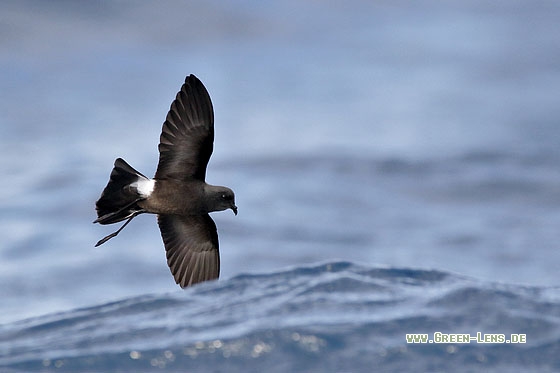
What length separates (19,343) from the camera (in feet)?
37.5

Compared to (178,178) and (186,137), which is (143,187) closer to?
(178,178)

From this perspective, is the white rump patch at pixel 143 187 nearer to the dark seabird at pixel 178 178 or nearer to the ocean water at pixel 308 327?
the dark seabird at pixel 178 178

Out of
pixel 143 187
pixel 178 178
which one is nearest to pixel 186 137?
pixel 178 178

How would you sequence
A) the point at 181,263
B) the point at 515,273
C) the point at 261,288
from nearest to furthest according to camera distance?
the point at 181,263, the point at 261,288, the point at 515,273

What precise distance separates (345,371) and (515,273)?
35.7 feet

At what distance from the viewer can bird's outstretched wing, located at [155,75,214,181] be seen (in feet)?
31.2

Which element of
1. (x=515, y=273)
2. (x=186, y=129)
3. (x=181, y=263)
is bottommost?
(x=515, y=273)

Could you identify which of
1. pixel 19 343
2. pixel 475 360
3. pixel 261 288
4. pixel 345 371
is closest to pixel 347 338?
pixel 345 371

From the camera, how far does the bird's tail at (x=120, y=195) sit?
30.8 ft

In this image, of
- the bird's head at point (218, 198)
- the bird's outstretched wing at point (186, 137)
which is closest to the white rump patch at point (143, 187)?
the bird's outstretched wing at point (186, 137)

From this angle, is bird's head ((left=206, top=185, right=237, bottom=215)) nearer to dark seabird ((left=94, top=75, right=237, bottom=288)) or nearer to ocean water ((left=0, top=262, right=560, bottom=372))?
dark seabird ((left=94, top=75, right=237, bottom=288))

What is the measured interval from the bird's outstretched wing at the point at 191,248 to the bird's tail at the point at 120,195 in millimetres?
997

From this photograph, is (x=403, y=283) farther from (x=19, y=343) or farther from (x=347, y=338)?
(x=19, y=343)

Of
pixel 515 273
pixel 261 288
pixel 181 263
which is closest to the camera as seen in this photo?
pixel 181 263
